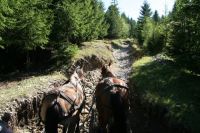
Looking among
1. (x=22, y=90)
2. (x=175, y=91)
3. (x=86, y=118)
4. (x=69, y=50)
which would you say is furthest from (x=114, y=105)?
(x=69, y=50)

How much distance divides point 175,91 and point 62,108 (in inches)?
313

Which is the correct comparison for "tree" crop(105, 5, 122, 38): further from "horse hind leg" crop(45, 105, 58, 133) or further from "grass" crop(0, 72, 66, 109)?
"horse hind leg" crop(45, 105, 58, 133)

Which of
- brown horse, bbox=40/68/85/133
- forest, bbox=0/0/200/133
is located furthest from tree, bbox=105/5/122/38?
brown horse, bbox=40/68/85/133

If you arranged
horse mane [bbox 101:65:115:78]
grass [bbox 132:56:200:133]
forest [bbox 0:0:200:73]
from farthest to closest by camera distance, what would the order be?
forest [bbox 0:0:200:73]
horse mane [bbox 101:65:115:78]
grass [bbox 132:56:200:133]

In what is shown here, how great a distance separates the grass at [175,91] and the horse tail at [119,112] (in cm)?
222

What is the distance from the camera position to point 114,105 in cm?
1093

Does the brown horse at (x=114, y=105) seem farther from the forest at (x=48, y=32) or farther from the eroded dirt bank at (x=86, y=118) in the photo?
the forest at (x=48, y=32)

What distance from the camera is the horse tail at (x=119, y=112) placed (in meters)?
10.9

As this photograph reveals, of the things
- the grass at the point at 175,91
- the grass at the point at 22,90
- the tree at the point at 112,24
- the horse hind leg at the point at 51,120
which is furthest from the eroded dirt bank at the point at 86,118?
the tree at the point at 112,24

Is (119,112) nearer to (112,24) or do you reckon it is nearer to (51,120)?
(51,120)

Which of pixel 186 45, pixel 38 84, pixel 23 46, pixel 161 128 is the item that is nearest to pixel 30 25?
pixel 23 46

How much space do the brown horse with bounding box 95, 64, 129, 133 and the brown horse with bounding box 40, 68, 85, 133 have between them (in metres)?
0.83

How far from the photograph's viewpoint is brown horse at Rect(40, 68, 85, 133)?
32.7 feet

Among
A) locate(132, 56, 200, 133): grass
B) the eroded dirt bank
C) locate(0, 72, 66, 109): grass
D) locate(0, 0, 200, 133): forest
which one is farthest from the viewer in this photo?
Result: locate(0, 0, 200, 133): forest
